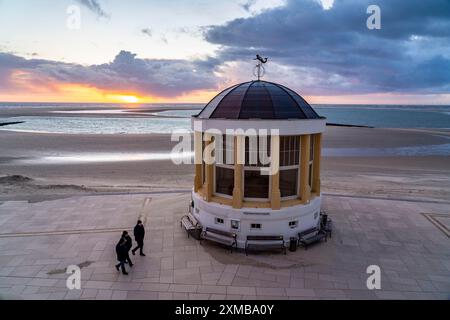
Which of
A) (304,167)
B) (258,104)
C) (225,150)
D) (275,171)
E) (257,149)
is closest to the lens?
(275,171)

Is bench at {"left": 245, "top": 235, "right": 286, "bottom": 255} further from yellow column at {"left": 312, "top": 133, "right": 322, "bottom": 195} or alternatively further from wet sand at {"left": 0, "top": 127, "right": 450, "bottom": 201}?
wet sand at {"left": 0, "top": 127, "right": 450, "bottom": 201}

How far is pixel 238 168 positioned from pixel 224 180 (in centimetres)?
152

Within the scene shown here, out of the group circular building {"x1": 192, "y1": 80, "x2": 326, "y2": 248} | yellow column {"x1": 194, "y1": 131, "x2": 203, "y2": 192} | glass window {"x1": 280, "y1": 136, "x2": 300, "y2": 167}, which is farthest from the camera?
yellow column {"x1": 194, "y1": 131, "x2": 203, "y2": 192}

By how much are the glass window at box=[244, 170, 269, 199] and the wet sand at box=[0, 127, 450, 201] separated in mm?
11059

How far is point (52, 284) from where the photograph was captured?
34.2 ft

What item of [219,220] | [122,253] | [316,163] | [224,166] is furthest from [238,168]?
[122,253]

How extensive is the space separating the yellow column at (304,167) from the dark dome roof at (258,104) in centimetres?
100

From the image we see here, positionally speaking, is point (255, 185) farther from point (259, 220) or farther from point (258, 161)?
point (259, 220)

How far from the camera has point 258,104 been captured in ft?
42.3

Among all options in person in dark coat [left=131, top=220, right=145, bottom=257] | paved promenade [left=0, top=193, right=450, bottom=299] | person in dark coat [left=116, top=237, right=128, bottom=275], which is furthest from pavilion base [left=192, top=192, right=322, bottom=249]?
person in dark coat [left=116, top=237, right=128, bottom=275]

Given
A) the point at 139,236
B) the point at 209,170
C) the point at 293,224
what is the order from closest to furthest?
the point at 139,236
the point at 293,224
the point at 209,170

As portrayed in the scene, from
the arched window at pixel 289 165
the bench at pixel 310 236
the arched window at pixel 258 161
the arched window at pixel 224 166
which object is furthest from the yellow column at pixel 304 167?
the arched window at pixel 224 166

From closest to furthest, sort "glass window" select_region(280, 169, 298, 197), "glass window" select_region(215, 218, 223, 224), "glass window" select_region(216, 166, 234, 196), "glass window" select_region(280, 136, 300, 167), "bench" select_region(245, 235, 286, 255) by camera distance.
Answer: "bench" select_region(245, 235, 286, 255)
"glass window" select_region(280, 136, 300, 167)
"glass window" select_region(215, 218, 223, 224)
"glass window" select_region(280, 169, 298, 197)
"glass window" select_region(216, 166, 234, 196)

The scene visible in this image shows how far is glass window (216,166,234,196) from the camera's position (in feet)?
44.9
